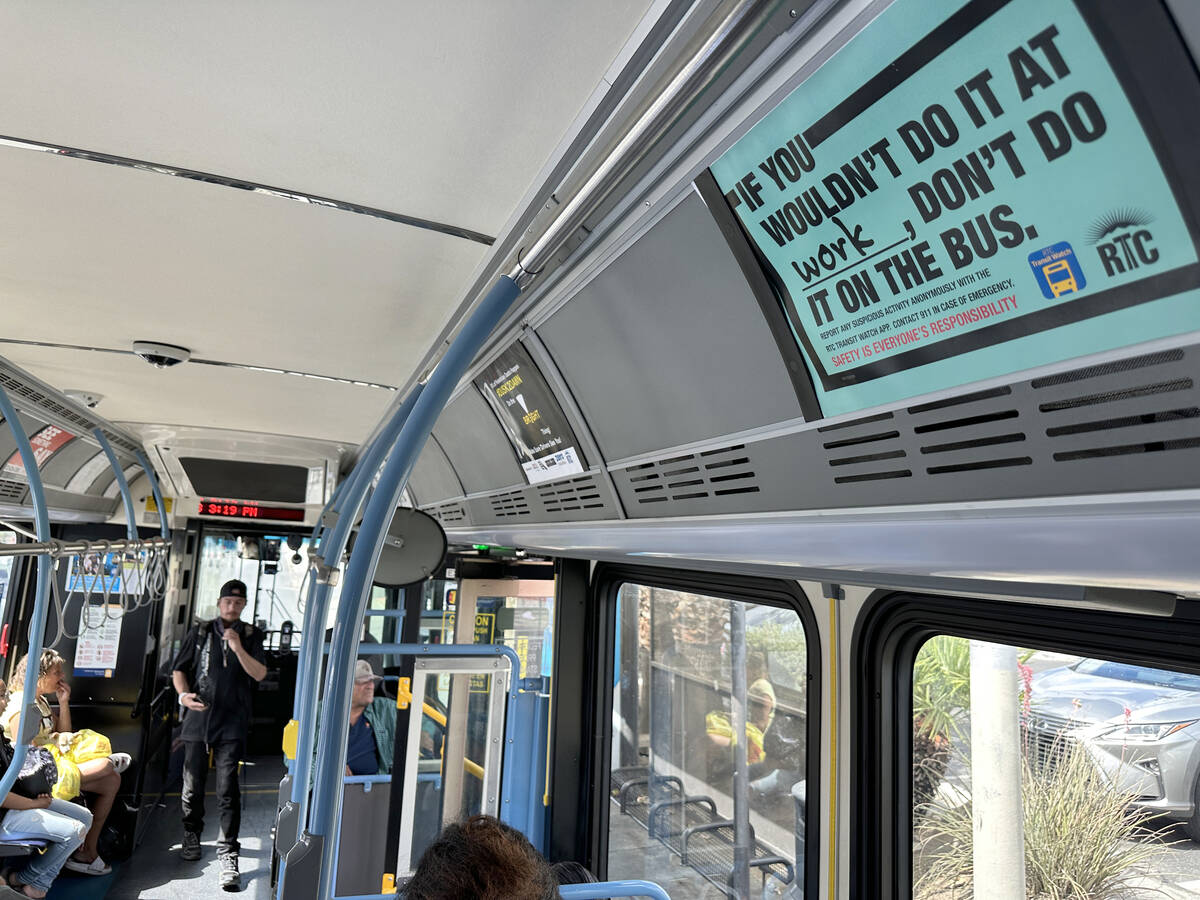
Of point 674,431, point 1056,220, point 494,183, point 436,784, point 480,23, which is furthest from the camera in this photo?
point 436,784

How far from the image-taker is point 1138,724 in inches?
64.4

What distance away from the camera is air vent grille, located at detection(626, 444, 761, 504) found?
1.67 meters

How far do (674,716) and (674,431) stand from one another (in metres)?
2.24

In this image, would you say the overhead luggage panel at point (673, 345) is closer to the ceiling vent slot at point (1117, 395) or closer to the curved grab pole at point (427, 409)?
the curved grab pole at point (427, 409)

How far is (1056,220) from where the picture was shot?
2.98 feet

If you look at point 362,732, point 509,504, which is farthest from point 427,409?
point 362,732

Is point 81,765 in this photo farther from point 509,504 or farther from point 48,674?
point 509,504

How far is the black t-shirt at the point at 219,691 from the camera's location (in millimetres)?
5734

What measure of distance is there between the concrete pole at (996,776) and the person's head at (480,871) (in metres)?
1.14

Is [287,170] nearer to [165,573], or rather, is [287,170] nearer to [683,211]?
[683,211]

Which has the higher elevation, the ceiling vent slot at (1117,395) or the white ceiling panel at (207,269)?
the white ceiling panel at (207,269)

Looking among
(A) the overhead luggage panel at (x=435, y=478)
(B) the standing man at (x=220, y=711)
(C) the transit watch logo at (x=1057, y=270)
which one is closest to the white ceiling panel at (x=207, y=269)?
(A) the overhead luggage panel at (x=435, y=478)

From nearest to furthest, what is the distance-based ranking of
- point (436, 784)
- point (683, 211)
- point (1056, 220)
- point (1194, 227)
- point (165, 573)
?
point (1194, 227) → point (1056, 220) → point (683, 211) → point (436, 784) → point (165, 573)

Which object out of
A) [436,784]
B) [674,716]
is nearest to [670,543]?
[674,716]
